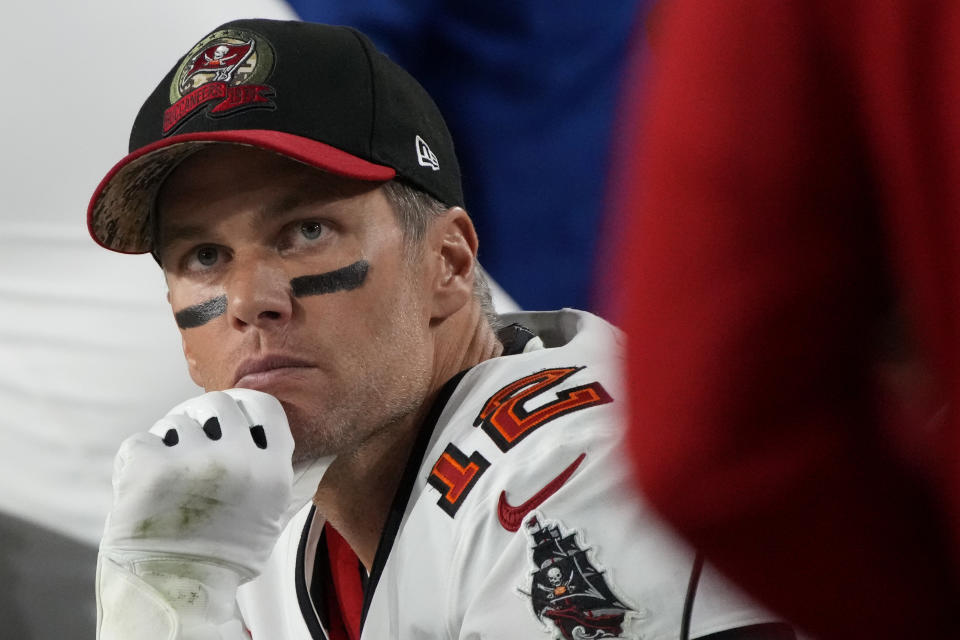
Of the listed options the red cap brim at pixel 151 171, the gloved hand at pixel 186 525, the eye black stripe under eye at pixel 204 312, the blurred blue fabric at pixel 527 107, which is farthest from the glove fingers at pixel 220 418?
the blurred blue fabric at pixel 527 107

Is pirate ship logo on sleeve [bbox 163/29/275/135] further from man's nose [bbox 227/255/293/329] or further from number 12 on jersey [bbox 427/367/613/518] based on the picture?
number 12 on jersey [bbox 427/367/613/518]

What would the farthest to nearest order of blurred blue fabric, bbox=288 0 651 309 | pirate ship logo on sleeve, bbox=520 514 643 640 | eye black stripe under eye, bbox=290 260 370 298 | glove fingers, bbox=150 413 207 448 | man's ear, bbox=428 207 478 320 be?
blurred blue fabric, bbox=288 0 651 309
man's ear, bbox=428 207 478 320
eye black stripe under eye, bbox=290 260 370 298
glove fingers, bbox=150 413 207 448
pirate ship logo on sleeve, bbox=520 514 643 640

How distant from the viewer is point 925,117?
0.28 metres

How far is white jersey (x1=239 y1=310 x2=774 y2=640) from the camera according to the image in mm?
825

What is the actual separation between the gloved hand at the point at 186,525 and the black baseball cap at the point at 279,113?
25 centimetres

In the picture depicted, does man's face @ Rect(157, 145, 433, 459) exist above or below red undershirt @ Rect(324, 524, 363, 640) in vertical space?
above

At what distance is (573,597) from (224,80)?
0.56m

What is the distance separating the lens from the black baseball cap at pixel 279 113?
106cm

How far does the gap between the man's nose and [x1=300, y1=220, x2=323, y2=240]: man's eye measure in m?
0.04

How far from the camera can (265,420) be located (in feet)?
3.24

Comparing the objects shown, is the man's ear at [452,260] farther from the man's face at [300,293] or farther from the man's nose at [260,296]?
the man's nose at [260,296]

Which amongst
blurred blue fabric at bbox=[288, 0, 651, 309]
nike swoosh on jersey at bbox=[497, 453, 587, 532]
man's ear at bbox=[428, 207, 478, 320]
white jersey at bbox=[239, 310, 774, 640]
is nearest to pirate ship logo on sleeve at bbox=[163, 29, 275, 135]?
man's ear at bbox=[428, 207, 478, 320]

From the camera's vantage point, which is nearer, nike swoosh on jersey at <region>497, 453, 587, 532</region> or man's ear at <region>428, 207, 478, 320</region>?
nike swoosh on jersey at <region>497, 453, 587, 532</region>

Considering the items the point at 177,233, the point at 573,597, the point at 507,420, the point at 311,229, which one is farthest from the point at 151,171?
the point at 573,597
